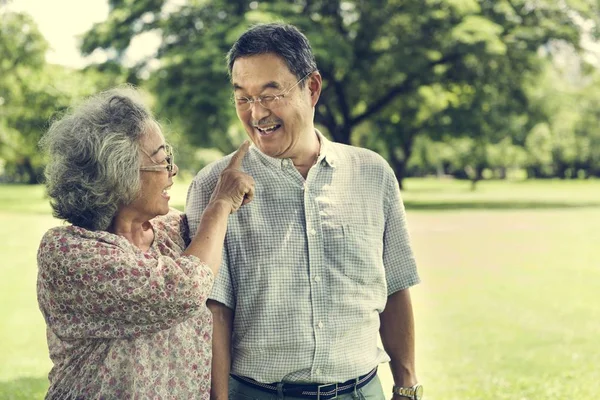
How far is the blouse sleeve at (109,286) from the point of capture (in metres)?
2.15

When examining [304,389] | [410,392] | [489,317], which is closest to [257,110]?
[304,389]

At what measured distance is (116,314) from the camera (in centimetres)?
220

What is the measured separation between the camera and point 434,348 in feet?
27.7

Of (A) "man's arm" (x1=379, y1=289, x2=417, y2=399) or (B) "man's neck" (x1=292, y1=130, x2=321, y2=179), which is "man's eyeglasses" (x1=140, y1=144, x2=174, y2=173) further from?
(A) "man's arm" (x1=379, y1=289, x2=417, y2=399)

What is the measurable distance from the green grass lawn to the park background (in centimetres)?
3

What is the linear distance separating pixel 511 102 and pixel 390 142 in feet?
27.1

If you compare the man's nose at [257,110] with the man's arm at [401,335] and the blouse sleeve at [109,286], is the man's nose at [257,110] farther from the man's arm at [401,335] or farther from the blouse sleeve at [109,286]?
the man's arm at [401,335]

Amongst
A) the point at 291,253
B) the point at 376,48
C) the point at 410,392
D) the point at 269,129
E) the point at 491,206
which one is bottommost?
the point at 491,206

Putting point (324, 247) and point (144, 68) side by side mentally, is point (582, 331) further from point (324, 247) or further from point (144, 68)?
point (144, 68)

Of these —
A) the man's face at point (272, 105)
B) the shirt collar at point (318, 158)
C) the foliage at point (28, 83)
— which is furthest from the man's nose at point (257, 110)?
the foliage at point (28, 83)

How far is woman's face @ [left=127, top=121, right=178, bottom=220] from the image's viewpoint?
238cm

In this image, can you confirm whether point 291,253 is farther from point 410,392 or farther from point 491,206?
point 491,206

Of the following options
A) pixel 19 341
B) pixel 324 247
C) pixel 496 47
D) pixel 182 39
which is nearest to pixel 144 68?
pixel 182 39

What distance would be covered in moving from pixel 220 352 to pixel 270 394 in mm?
225
